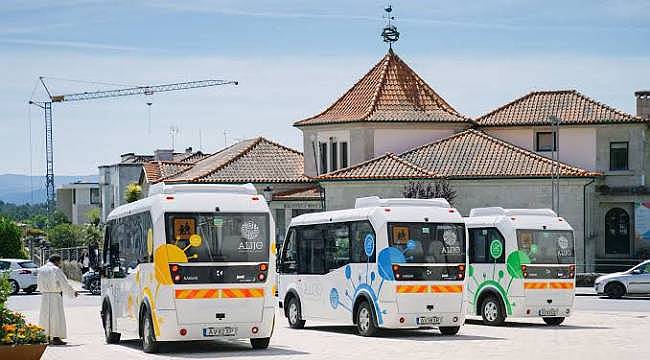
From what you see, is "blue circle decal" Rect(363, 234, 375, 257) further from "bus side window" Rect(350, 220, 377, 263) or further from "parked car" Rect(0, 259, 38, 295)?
"parked car" Rect(0, 259, 38, 295)

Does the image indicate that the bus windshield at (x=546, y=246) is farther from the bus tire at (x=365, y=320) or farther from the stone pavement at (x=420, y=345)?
the bus tire at (x=365, y=320)

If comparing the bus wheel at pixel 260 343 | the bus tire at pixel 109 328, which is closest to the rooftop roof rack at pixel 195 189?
the bus wheel at pixel 260 343

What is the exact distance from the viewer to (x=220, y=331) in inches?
877

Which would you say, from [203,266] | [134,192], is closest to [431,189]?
[203,266]

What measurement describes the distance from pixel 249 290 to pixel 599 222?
4049 cm

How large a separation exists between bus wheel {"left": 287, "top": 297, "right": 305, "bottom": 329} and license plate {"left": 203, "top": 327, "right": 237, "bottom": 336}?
757cm

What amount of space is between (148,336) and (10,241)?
6937 centimetres

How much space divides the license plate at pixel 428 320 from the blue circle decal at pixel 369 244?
67.4 inches

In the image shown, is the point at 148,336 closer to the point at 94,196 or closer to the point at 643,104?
the point at 643,104

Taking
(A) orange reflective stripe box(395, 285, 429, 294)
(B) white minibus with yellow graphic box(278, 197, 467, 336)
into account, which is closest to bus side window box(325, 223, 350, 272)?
(B) white minibus with yellow graphic box(278, 197, 467, 336)

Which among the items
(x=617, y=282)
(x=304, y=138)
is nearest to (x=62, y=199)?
(x=304, y=138)

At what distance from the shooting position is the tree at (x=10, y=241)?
88500mm

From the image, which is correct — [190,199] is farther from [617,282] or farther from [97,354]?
[617,282]

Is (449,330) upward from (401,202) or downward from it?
downward
